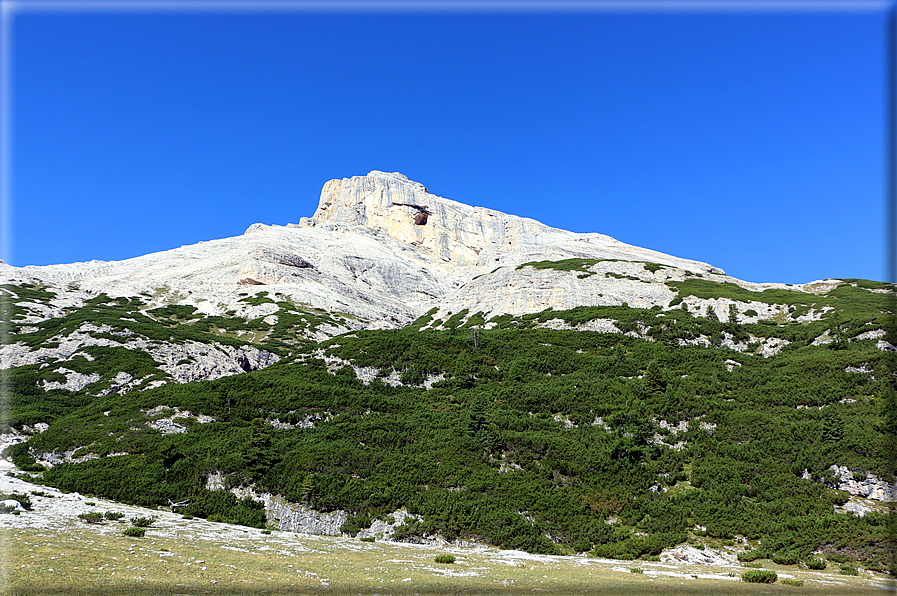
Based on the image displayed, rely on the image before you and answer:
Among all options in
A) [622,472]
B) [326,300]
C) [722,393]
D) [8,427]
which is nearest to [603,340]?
[722,393]

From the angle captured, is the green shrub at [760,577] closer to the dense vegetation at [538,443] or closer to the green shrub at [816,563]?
the green shrub at [816,563]

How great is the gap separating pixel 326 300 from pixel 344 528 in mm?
114741

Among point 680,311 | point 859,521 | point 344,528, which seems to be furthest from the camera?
point 680,311

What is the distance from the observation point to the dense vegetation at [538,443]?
2889 cm

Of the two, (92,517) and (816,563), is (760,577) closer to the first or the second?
(816,563)

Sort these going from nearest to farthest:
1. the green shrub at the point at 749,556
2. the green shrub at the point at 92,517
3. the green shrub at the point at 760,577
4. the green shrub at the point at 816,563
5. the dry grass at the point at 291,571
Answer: the dry grass at the point at 291,571
the green shrub at the point at 760,577
the green shrub at the point at 92,517
the green shrub at the point at 816,563
the green shrub at the point at 749,556

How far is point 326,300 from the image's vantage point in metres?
139

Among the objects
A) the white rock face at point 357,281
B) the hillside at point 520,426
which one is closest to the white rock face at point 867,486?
the hillside at point 520,426

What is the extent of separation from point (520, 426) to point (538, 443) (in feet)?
12.4

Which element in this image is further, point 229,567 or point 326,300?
point 326,300

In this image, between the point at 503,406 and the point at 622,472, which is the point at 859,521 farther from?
the point at 503,406

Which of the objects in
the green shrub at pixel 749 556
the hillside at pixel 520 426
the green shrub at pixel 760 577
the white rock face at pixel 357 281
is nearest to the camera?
the green shrub at pixel 760 577

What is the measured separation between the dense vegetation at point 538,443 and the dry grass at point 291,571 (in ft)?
19.6

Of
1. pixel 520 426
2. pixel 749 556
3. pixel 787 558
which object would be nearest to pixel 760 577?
pixel 787 558
